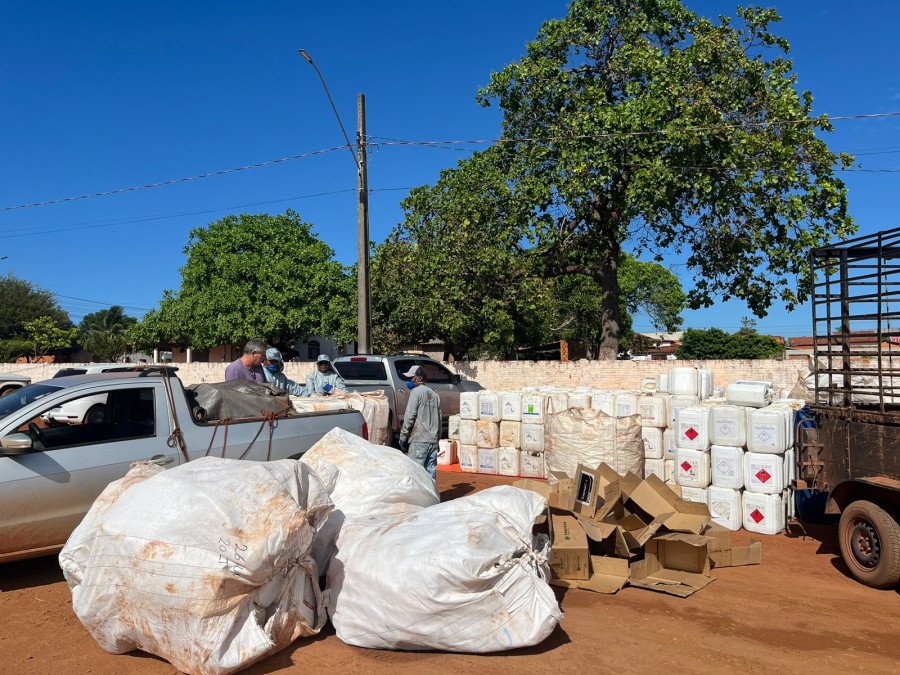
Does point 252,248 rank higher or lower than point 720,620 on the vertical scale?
higher

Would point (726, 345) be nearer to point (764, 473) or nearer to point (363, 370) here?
point (363, 370)

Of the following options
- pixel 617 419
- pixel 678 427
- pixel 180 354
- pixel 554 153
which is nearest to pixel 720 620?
pixel 678 427

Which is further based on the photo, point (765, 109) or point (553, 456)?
point (765, 109)

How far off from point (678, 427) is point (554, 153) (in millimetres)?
11664

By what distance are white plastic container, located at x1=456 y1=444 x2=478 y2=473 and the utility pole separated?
4.12 meters

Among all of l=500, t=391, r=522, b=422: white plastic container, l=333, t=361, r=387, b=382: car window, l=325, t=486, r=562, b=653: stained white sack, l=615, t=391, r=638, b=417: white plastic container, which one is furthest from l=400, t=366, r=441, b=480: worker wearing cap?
l=333, t=361, r=387, b=382: car window

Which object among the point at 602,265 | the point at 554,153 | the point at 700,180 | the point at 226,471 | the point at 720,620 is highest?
the point at 554,153

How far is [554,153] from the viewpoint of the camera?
17.9 metres

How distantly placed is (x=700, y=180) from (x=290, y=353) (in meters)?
24.1

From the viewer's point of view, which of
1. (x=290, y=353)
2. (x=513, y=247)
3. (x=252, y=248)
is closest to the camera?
(x=513, y=247)

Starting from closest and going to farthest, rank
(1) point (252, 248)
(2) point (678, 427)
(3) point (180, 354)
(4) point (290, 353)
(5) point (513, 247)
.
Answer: (2) point (678, 427) < (5) point (513, 247) < (1) point (252, 248) < (4) point (290, 353) < (3) point (180, 354)

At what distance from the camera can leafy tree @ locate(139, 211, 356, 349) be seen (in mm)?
30078

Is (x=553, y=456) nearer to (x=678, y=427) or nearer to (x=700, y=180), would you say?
(x=678, y=427)

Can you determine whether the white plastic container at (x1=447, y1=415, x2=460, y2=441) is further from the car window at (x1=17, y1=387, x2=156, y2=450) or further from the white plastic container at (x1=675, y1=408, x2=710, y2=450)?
the car window at (x1=17, y1=387, x2=156, y2=450)
